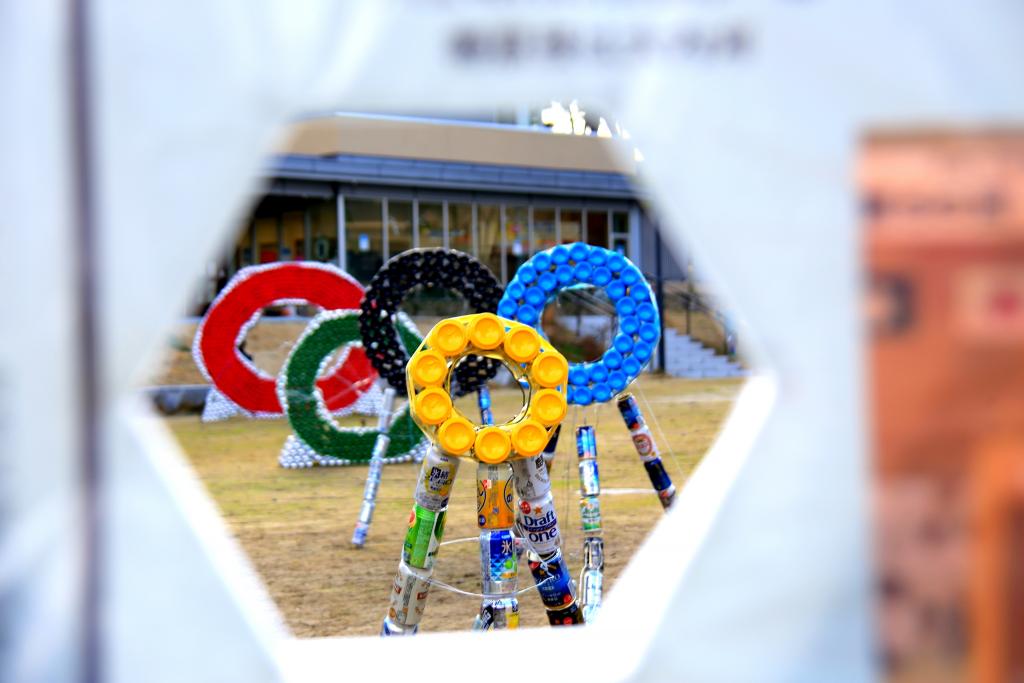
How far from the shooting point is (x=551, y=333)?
69.5 feet

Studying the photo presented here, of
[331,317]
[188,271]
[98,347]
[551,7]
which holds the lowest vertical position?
[331,317]

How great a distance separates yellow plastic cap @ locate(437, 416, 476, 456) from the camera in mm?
4004

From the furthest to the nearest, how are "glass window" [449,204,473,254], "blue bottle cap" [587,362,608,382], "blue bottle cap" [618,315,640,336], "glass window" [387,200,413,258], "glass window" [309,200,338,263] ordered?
"glass window" [449,204,473,254] → "glass window" [387,200,413,258] → "glass window" [309,200,338,263] → "blue bottle cap" [618,315,640,336] → "blue bottle cap" [587,362,608,382]

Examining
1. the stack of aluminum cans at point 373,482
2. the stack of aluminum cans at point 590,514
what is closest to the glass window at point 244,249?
the stack of aluminum cans at point 373,482

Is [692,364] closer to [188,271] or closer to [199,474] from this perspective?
[199,474]

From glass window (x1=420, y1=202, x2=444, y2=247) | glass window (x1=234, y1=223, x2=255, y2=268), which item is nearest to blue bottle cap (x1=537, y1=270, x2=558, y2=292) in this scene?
glass window (x1=420, y1=202, x2=444, y2=247)

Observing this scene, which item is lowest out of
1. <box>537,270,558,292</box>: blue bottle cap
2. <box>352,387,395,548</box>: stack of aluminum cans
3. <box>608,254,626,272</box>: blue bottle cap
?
<box>352,387,395,548</box>: stack of aluminum cans

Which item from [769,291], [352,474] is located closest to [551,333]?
[352,474]

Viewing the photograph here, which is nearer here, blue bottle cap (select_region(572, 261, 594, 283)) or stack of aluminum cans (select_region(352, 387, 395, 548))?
blue bottle cap (select_region(572, 261, 594, 283))

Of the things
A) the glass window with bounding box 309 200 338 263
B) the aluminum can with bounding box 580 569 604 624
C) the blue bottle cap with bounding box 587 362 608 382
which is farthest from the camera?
the glass window with bounding box 309 200 338 263

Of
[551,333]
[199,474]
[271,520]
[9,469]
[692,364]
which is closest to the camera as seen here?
[9,469]

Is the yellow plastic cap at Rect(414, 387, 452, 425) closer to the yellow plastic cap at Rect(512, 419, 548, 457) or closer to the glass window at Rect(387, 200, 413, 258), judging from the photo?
the yellow plastic cap at Rect(512, 419, 548, 457)

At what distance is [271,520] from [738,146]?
7873mm

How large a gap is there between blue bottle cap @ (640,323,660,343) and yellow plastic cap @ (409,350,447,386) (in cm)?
185
